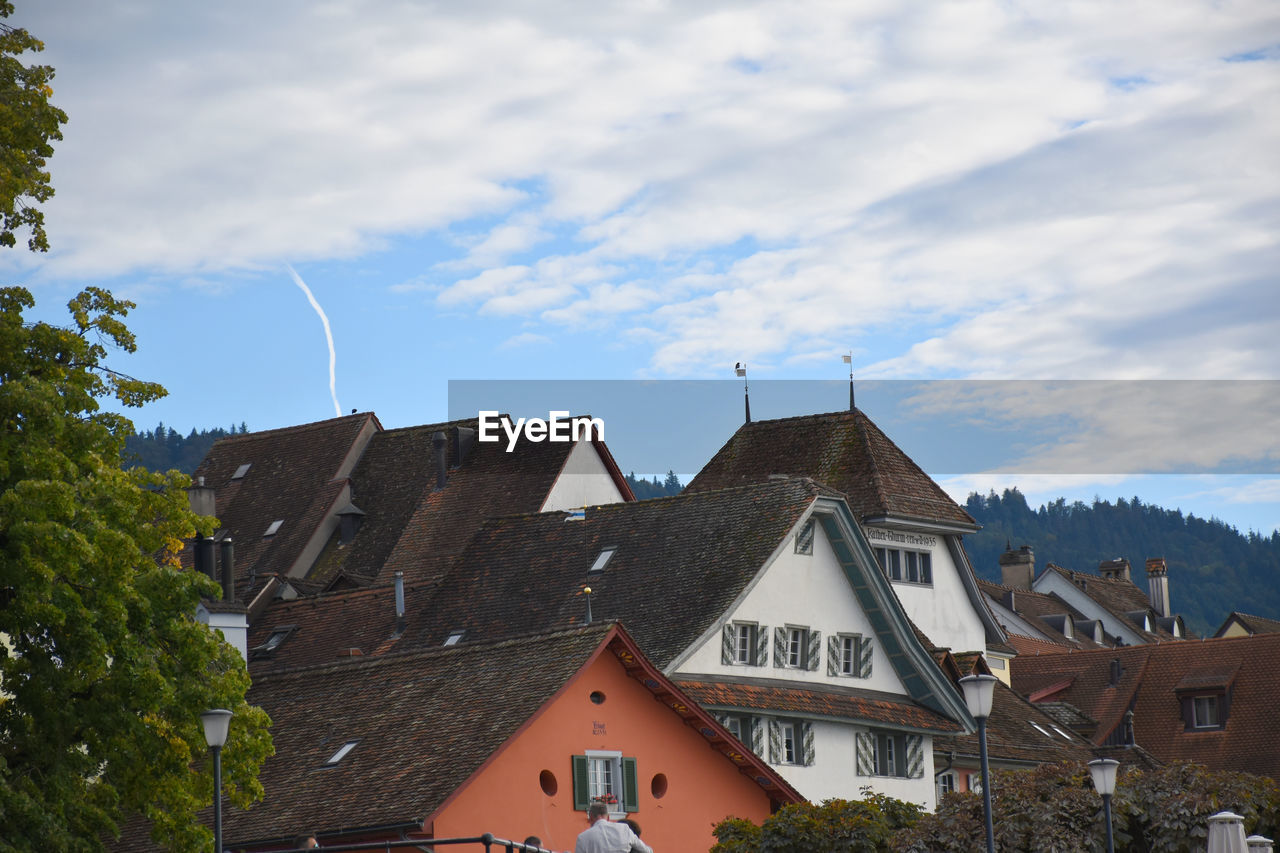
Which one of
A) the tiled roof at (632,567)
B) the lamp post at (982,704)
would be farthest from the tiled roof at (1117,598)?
the lamp post at (982,704)

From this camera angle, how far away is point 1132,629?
104 m

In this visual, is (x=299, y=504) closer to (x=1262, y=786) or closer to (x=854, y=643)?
(x=854, y=643)

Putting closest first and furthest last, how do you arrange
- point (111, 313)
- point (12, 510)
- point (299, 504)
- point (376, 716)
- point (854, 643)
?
point (12, 510)
point (111, 313)
point (376, 716)
point (854, 643)
point (299, 504)

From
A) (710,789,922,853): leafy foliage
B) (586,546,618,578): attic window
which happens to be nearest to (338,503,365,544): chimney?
(586,546,618,578): attic window

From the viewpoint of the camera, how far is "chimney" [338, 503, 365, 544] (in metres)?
59.7

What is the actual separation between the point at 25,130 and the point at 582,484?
3121 centimetres

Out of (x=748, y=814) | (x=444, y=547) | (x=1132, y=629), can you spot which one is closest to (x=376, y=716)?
(x=748, y=814)

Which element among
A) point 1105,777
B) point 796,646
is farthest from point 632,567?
point 1105,777

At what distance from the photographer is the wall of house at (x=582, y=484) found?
57062 mm

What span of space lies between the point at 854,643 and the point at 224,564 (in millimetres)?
13144

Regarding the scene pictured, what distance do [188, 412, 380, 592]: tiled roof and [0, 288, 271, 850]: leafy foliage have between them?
2981 centimetres

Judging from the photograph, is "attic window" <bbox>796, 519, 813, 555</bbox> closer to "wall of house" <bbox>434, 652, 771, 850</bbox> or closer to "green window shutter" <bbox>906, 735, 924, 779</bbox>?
"green window shutter" <bbox>906, 735, 924, 779</bbox>

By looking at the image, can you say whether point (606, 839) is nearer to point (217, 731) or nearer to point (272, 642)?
point (217, 731)

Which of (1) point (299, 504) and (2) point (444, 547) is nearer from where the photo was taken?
(2) point (444, 547)
